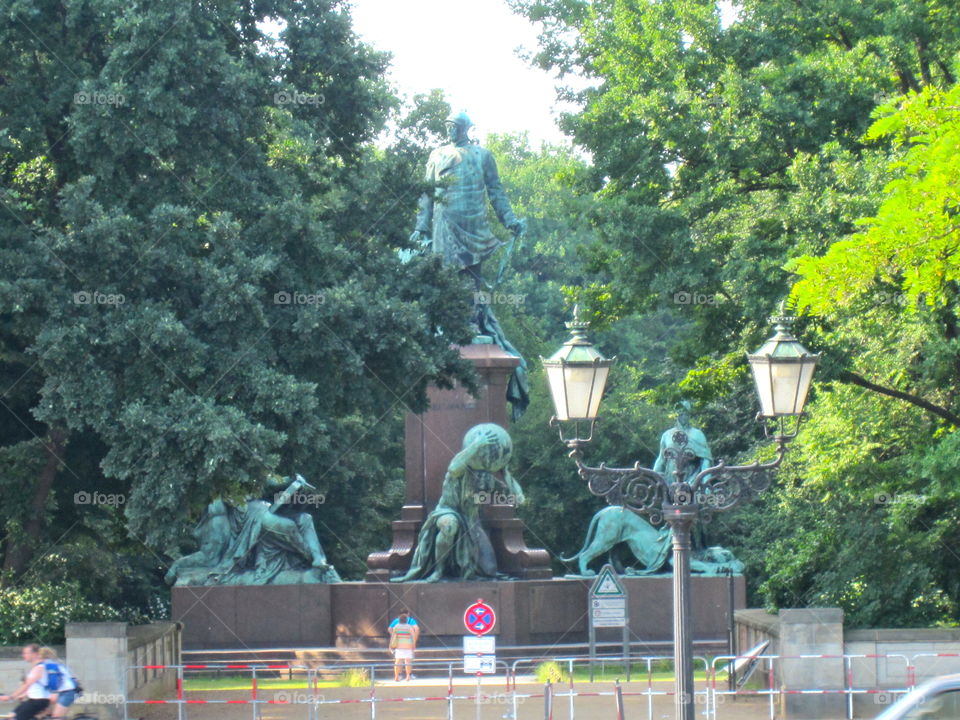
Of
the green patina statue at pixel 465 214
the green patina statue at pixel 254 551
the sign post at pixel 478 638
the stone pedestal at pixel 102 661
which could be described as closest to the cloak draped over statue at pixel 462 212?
the green patina statue at pixel 465 214

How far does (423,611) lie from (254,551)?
3.89 meters

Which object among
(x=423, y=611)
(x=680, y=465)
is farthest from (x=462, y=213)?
(x=680, y=465)

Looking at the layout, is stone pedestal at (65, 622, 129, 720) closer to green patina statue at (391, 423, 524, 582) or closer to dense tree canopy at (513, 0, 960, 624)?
green patina statue at (391, 423, 524, 582)

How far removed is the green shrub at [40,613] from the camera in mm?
18703

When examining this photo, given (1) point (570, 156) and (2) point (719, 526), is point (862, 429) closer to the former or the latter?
(2) point (719, 526)

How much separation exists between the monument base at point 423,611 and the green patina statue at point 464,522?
36 centimetres

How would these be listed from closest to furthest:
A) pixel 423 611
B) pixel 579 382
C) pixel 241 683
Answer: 1. pixel 579 382
2. pixel 241 683
3. pixel 423 611

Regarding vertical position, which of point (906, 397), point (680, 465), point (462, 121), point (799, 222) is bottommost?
point (680, 465)

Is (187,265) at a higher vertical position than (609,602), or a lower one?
higher

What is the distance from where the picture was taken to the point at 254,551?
1100 inches

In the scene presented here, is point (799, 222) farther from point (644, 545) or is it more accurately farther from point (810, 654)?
point (644, 545)

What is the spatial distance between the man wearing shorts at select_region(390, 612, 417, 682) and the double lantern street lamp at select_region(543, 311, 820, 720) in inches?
428

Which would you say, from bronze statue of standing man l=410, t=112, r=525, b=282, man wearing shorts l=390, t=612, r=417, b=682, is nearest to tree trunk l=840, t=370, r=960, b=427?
man wearing shorts l=390, t=612, r=417, b=682

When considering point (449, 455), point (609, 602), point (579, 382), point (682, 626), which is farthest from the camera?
point (449, 455)
